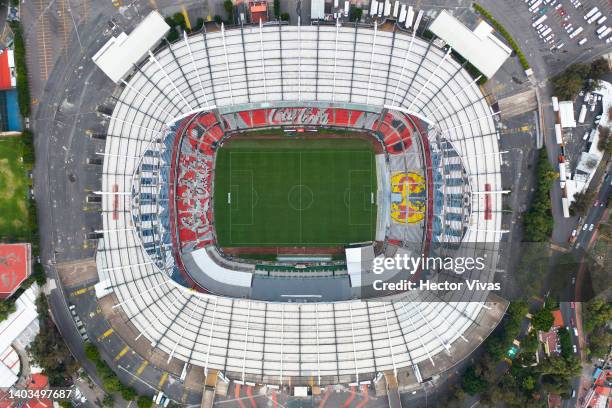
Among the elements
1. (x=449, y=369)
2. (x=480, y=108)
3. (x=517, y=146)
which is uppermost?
(x=480, y=108)

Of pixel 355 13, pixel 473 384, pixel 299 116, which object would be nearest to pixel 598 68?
pixel 355 13

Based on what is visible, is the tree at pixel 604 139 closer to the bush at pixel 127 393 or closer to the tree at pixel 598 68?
the tree at pixel 598 68

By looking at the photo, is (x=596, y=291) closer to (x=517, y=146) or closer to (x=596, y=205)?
(x=596, y=205)

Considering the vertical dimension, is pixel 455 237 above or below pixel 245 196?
below

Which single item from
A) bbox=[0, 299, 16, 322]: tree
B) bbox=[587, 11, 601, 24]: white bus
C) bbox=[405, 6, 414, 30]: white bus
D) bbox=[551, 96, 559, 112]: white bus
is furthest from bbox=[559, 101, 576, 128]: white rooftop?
bbox=[0, 299, 16, 322]: tree

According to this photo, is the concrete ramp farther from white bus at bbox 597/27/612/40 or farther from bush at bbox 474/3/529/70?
white bus at bbox 597/27/612/40

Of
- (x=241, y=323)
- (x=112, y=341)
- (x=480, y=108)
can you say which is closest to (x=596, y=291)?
(x=480, y=108)
